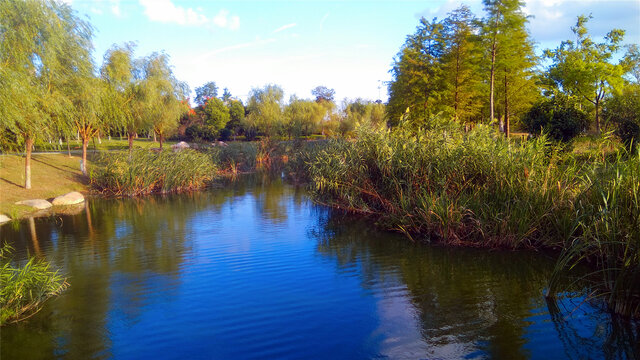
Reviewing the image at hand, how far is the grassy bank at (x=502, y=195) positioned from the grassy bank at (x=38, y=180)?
41.7ft

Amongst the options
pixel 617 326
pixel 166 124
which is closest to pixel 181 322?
pixel 617 326

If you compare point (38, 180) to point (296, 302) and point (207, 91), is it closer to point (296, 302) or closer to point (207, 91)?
point (296, 302)

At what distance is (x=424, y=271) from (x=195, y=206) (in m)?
11.1

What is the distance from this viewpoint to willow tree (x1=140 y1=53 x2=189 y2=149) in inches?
997

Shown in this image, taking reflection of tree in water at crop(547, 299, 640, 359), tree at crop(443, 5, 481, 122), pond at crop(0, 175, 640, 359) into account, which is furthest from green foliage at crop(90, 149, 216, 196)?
reflection of tree in water at crop(547, 299, 640, 359)

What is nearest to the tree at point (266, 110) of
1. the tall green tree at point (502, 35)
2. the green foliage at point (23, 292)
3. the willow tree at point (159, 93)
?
the willow tree at point (159, 93)

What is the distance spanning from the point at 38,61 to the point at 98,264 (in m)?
10.6

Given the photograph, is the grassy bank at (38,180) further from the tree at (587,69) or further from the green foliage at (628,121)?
the tree at (587,69)

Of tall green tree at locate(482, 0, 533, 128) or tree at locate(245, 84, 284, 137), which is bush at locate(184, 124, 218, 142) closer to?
tree at locate(245, 84, 284, 137)

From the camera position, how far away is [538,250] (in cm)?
910

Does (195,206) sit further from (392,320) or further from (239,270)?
(392,320)

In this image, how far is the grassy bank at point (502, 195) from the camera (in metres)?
6.36

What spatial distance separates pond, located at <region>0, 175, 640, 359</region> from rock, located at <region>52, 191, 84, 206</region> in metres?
4.61

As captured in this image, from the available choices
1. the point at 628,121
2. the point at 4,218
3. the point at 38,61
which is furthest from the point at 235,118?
the point at 628,121
